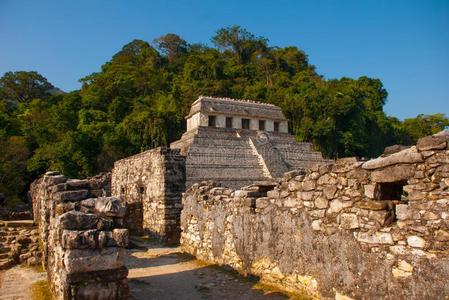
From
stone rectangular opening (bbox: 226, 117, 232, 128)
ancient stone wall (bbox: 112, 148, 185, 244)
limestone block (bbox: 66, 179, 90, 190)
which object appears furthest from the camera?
stone rectangular opening (bbox: 226, 117, 232, 128)

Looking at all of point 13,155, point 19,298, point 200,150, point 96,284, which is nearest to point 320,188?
point 96,284

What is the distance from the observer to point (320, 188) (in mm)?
4973

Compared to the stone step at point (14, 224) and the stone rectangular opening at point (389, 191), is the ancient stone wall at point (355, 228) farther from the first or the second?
the stone step at point (14, 224)

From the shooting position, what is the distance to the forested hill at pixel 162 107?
91.1 feet

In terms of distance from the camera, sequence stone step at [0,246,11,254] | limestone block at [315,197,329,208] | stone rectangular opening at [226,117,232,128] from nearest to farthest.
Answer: limestone block at [315,197,329,208] → stone step at [0,246,11,254] → stone rectangular opening at [226,117,232,128]

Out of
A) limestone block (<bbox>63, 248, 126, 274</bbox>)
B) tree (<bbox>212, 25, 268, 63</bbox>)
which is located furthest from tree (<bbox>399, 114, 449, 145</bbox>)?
limestone block (<bbox>63, 248, 126, 274</bbox>)

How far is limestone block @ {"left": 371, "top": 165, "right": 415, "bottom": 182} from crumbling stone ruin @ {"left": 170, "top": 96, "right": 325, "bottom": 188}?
561 inches

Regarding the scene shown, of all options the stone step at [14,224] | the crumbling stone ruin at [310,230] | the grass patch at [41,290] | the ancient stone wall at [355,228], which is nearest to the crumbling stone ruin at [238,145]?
the stone step at [14,224]

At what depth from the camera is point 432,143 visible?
11.9ft

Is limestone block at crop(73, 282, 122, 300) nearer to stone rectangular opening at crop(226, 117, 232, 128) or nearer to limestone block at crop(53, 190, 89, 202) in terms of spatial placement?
limestone block at crop(53, 190, 89, 202)

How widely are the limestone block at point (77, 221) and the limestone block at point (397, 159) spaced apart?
326 cm

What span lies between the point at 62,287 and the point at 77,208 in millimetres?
1042

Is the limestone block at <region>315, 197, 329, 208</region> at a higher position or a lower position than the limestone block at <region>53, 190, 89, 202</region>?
lower

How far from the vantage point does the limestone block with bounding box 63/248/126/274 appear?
151 inches
